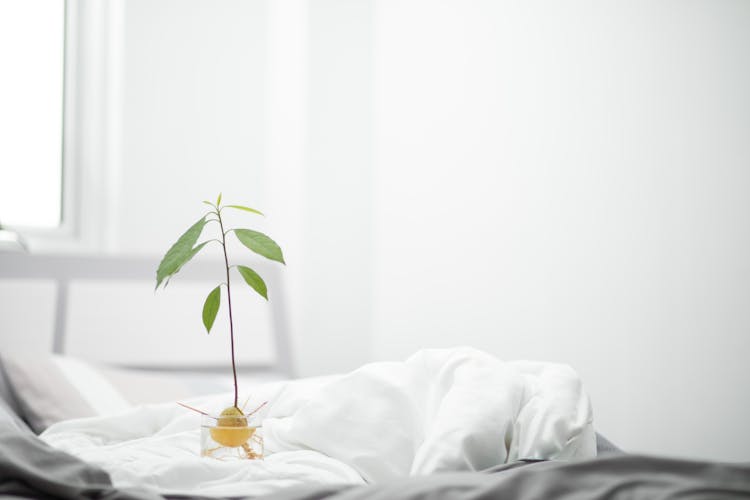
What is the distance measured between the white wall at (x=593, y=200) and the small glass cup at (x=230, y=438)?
4.65ft

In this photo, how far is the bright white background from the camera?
7.27ft

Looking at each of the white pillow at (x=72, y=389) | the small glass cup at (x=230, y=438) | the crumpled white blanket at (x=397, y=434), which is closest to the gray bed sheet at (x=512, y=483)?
the crumpled white blanket at (x=397, y=434)

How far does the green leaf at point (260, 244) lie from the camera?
1280mm

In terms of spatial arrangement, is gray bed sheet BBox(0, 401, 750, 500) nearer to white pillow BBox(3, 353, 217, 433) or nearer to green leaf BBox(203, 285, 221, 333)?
green leaf BBox(203, 285, 221, 333)

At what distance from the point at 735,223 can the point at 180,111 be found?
2.13m

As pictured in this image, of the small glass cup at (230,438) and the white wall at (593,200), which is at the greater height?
the white wall at (593,200)

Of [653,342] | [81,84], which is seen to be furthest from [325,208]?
[653,342]

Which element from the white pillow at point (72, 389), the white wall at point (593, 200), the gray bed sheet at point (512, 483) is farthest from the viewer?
the white wall at point (593, 200)

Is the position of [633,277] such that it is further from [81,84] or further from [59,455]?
[81,84]

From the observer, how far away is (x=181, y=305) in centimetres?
303

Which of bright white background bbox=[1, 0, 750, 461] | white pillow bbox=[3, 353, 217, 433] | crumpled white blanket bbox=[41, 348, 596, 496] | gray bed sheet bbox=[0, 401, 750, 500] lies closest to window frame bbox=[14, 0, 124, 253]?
bright white background bbox=[1, 0, 750, 461]

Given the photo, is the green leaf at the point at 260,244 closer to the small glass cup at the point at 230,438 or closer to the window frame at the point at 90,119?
the small glass cup at the point at 230,438

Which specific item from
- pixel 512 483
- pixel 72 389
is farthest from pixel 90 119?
pixel 512 483

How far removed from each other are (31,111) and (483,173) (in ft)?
5.74
